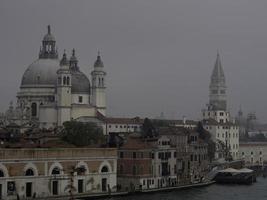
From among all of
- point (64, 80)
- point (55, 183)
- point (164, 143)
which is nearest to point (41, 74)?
point (64, 80)

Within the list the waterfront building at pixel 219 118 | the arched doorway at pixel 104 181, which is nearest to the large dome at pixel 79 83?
the waterfront building at pixel 219 118

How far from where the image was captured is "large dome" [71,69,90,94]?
69688mm

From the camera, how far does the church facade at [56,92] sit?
6794 cm

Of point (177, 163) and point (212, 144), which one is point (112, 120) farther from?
point (177, 163)

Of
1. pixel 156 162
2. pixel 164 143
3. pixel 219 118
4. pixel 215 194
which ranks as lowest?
pixel 215 194

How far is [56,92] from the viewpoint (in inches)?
2721

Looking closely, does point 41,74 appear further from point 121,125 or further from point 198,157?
point 198,157

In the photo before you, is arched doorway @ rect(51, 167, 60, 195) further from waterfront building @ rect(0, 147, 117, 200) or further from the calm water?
the calm water

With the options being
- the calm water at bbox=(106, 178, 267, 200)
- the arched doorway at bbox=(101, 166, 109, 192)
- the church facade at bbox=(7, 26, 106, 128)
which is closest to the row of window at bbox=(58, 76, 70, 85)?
the church facade at bbox=(7, 26, 106, 128)

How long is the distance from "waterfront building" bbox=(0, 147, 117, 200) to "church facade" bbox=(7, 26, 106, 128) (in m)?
28.1

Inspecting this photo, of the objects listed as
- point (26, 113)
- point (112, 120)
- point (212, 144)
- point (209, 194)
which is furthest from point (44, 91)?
point (209, 194)

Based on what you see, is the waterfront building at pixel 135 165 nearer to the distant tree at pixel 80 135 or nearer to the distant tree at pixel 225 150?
the distant tree at pixel 80 135

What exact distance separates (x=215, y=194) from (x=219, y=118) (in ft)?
146

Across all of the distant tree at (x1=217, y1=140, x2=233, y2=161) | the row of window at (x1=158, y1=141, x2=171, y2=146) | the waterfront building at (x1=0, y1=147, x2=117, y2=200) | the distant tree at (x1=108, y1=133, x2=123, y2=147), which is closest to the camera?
the waterfront building at (x1=0, y1=147, x2=117, y2=200)
